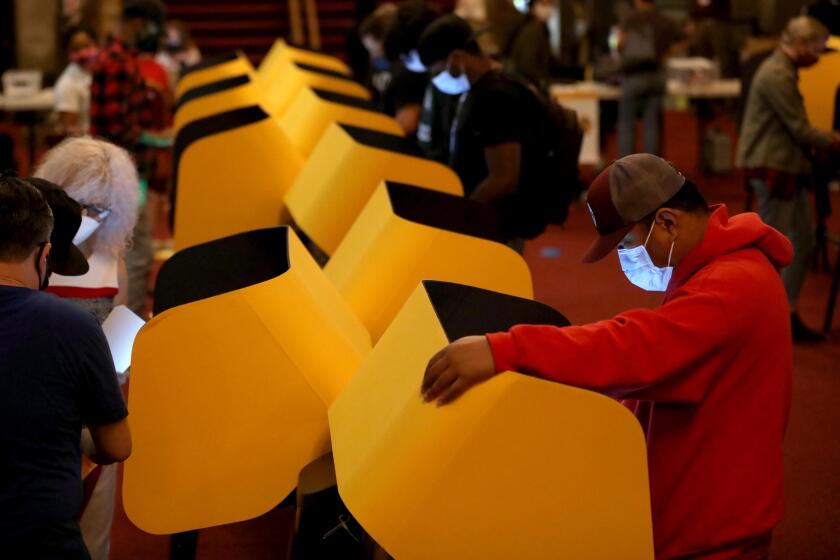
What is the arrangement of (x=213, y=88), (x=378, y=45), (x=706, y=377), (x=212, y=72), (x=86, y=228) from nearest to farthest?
(x=706, y=377) → (x=86, y=228) → (x=213, y=88) → (x=378, y=45) → (x=212, y=72)

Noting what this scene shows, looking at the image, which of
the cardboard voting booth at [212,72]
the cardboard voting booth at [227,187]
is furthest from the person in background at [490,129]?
the cardboard voting booth at [212,72]

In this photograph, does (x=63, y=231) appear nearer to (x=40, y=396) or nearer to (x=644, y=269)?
(x=40, y=396)

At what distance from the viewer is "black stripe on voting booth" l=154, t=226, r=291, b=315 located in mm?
3383

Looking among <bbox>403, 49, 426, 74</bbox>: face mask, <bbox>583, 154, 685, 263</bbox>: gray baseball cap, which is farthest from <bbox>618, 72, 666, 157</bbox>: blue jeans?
<bbox>583, 154, 685, 263</bbox>: gray baseball cap

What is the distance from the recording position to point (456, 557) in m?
2.06

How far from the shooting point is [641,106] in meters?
9.98

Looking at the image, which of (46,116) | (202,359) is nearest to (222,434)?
(202,359)

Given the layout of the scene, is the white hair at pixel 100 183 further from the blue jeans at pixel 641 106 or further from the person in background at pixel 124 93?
the blue jeans at pixel 641 106

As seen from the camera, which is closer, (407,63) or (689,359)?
(689,359)

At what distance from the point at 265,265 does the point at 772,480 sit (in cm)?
169

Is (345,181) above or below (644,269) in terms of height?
below

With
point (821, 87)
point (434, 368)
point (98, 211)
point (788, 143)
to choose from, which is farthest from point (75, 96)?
point (434, 368)

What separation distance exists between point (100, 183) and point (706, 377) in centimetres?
185

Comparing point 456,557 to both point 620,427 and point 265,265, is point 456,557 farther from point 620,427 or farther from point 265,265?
point 265,265
